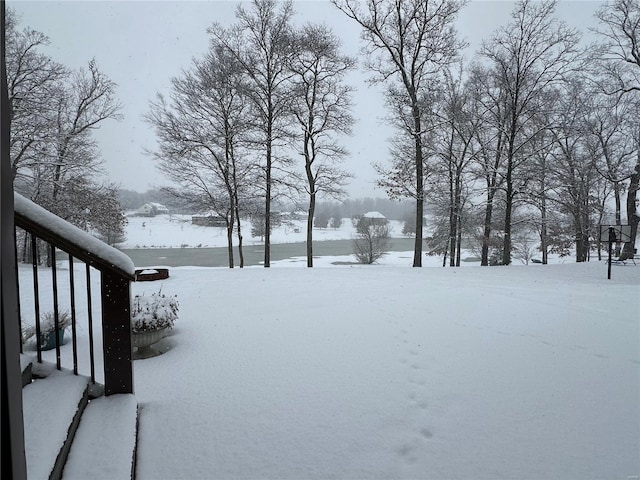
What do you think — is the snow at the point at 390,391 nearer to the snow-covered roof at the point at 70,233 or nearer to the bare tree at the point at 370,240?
the snow-covered roof at the point at 70,233

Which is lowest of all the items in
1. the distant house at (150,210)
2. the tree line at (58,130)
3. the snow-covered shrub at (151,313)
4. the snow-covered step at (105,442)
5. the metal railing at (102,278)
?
the snow-covered step at (105,442)

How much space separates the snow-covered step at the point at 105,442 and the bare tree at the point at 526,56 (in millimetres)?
14058

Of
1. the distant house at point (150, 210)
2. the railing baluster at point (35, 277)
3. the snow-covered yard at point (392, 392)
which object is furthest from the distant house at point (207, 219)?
the railing baluster at point (35, 277)

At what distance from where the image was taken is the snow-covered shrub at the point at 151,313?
3498 millimetres

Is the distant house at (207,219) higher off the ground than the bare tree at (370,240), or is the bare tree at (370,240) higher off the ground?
the distant house at (207,219)

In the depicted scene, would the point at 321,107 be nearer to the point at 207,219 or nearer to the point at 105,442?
the point at 207,219

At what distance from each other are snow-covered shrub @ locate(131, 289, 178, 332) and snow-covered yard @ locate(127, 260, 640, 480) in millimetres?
333

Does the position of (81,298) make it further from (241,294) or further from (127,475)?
(127,475)

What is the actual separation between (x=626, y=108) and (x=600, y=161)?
8.74 ft

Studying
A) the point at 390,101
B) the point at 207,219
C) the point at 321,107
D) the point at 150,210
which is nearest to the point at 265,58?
the point at 321,107

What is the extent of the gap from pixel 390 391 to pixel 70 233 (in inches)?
105

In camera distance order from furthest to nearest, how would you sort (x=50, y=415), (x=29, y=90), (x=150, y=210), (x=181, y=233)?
(x=181, y=233)
(x=150, y=210)
(x=29, y=90)
(x=50, y=415)

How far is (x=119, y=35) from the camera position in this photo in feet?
29.2

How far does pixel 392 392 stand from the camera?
9.29 feet
